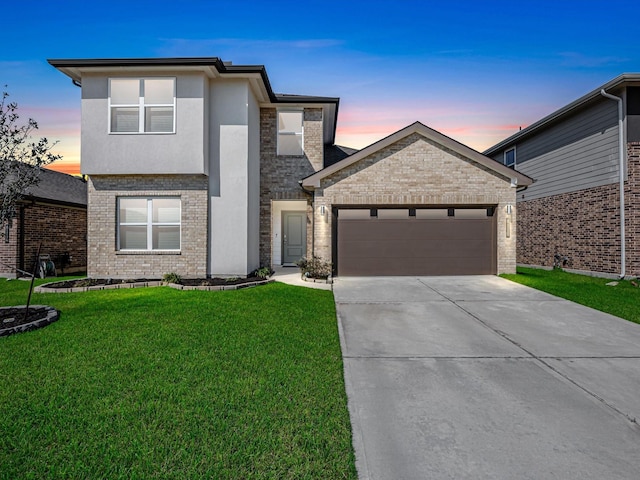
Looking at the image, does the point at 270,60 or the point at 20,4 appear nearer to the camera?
the point at 20,4

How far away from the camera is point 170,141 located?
33.9ft

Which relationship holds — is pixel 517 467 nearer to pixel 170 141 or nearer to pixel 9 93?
pixel 9 93

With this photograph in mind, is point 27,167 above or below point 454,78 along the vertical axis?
below

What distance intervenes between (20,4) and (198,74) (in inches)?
179

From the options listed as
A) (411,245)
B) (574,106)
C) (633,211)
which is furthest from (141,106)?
(633,211)

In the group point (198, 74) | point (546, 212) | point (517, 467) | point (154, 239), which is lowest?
point (517, 467)

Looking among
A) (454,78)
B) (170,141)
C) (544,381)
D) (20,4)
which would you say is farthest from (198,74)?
(544,381)

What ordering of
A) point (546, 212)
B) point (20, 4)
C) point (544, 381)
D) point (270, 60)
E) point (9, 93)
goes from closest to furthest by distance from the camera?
point (544, 381) < point (9, 93) < point (20, 4) < point (270, 60) < point (546, 212)

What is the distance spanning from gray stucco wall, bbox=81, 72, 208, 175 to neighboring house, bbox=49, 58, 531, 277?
0.03 metres

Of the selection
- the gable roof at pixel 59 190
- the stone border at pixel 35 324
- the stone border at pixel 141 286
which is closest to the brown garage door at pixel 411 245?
the stone border at pixel 141 286

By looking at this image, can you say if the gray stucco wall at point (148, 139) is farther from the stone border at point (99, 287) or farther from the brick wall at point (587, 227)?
the brick wall at point (587, 227)

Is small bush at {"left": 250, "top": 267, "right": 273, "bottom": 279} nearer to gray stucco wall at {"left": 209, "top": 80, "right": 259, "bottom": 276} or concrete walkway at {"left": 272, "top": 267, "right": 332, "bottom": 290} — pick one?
concrete walkway at {"left": 272, "top": 267, "right": 332, "bottom": 290}

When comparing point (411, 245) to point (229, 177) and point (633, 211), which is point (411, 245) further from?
point (633, 211)

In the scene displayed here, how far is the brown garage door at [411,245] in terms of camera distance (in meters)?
12.2
